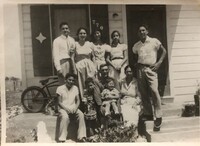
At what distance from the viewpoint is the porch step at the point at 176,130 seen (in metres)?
1.00

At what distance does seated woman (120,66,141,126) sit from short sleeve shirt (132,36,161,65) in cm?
6

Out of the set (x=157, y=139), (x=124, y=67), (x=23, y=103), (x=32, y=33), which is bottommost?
(x=157, y=139)

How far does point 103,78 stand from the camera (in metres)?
1.00

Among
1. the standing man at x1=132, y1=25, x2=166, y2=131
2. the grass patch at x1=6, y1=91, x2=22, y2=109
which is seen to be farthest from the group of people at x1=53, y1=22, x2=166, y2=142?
the grass patch at x1=6, y1=91, x2=22, y2=109

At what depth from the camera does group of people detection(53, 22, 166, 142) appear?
38.6 inches

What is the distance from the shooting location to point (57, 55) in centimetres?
98

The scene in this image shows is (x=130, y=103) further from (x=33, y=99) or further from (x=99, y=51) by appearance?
(x=33, y=99)

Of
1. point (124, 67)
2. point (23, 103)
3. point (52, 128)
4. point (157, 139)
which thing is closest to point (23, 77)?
point (23, 103)

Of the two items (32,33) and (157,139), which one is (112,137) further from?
(32,33)

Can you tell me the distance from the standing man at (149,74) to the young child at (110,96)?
85mm

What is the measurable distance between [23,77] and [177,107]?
0.50 m

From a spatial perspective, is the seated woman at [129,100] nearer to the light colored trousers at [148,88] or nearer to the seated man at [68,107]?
the light colored trousers at [148,88]

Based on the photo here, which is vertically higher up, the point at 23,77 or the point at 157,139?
the point at 23,77

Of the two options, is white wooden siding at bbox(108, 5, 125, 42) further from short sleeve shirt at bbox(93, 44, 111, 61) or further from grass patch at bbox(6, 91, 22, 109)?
grass patch at bbox(6, 91, 22, 109)
